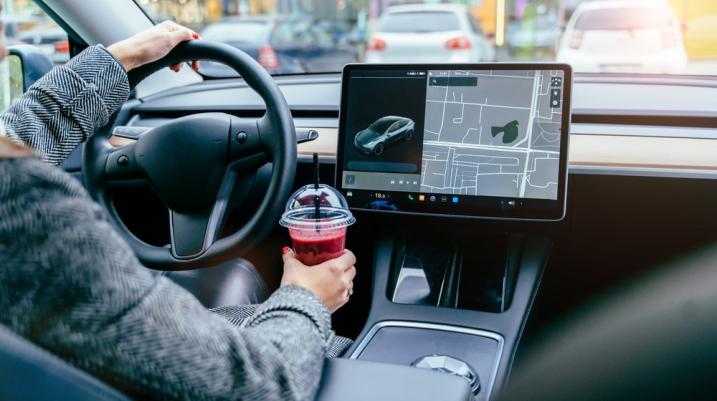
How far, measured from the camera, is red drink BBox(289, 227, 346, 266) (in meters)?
1.46

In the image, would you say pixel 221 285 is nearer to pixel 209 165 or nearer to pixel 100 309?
pixel 209 165

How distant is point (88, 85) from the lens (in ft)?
5.99

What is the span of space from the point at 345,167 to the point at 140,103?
41.7 inches

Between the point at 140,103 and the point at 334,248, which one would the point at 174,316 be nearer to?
the point at 334,248

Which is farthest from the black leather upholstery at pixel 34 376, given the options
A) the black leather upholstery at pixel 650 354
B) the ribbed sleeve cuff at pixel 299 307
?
the black leather upholstery at pixel 650 354

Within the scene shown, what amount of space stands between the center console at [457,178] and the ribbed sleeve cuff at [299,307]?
0.78m

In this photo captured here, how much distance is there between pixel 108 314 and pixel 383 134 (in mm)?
1388

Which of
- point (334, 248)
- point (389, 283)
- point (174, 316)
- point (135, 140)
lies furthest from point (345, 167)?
point (174, 316)

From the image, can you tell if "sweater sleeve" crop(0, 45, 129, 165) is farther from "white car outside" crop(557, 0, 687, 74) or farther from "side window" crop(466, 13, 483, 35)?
"side window" crop(466, 13, 483, 35)

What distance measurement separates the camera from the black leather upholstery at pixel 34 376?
2.64 ft

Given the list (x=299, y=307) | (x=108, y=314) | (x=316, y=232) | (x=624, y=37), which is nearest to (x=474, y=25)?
(x=624, y=37)

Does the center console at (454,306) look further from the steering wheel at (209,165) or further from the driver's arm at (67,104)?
the driver's arm at (67,104)

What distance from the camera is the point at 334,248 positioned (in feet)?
4.91

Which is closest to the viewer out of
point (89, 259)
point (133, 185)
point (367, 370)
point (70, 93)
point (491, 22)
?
point (89, 259)
